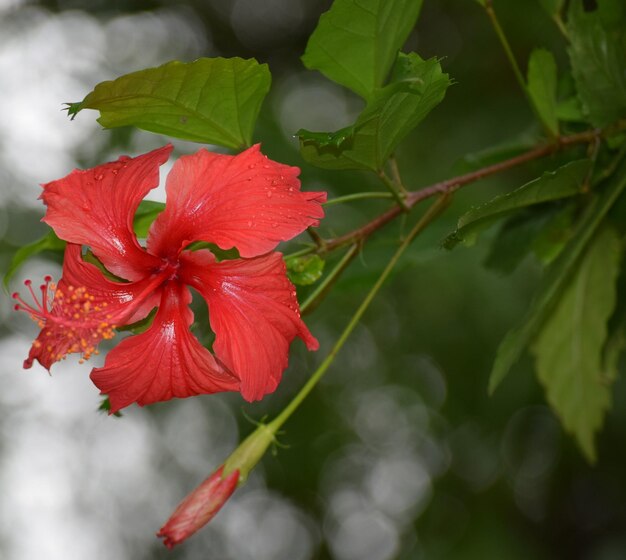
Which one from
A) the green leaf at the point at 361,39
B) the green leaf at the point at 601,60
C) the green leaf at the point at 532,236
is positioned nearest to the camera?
the green leaf at the point at 361,39

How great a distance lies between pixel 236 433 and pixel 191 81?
3.23m

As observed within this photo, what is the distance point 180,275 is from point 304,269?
131 mm

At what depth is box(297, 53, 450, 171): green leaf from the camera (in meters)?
0.71

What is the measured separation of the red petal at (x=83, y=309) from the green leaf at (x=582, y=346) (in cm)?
62

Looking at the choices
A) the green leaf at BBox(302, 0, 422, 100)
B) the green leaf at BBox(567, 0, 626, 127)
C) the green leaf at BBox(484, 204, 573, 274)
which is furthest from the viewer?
the green leaf at BBox(484, 204, 573, 274)

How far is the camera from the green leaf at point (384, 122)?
0.71 meters

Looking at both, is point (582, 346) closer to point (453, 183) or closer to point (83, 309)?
point (453, 183)

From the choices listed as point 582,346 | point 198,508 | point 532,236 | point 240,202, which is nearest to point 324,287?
point 240,202

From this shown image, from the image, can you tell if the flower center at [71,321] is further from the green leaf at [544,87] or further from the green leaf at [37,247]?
the green leaf at [544,87]

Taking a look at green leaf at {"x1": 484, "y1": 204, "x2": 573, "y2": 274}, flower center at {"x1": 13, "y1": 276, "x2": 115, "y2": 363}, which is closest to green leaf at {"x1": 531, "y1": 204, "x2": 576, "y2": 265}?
green leaf at {"x1": 484, "y1": 204, "x2": 573, "y2": 274}

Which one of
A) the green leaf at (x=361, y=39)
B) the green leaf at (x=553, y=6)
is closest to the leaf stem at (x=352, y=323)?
the green leaf at (x=361, y=39)

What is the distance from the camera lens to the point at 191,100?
786 millimetres

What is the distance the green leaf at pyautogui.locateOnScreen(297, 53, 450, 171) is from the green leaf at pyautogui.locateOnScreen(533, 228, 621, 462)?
0.43m

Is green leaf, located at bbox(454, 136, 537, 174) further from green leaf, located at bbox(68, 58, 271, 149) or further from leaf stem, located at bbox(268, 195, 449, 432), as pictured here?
green leaf, located at bbox(68, 58, 271, 149)
